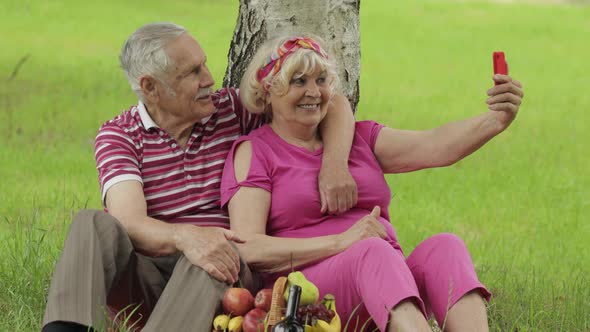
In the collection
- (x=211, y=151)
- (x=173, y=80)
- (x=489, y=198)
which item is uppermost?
(x=173, y=80)

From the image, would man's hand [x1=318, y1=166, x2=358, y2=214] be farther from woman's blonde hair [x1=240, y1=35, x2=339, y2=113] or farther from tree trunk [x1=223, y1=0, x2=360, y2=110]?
tree trunk [x1=223, y1=0, x2=360, y2=110]

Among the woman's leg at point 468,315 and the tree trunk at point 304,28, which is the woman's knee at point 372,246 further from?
the tree trunk at point 304,28

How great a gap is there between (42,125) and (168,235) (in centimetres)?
690

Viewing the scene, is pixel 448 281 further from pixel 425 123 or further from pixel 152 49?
pixel 425 123

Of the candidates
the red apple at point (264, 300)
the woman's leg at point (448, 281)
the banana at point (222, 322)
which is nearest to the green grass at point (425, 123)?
the woman's leg at point (448, 281)

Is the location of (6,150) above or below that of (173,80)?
below

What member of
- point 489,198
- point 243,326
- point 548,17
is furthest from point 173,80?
point 548,17

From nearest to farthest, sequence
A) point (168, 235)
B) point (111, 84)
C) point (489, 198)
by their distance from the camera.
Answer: point (168, 235) → point (489, 198) → point (111, 84)

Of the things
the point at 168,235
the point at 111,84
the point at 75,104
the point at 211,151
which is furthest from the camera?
the point at 111,84

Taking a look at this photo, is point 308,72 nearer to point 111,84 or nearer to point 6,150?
point 6,150

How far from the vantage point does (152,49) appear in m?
4.56

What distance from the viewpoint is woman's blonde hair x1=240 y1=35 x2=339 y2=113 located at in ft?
14.9

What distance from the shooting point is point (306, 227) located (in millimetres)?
4566

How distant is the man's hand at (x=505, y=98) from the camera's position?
4.52 metres
